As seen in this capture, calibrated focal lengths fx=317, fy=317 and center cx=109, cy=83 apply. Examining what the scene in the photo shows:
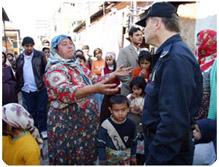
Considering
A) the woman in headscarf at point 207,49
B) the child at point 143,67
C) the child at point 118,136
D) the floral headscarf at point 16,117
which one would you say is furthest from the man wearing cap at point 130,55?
the floral headscarf at point 16,117

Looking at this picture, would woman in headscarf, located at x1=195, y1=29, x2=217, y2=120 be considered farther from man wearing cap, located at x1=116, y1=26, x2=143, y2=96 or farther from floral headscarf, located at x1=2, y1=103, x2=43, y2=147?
floral headscarf, located at x1=2, y1=103, x2=43, y2=147

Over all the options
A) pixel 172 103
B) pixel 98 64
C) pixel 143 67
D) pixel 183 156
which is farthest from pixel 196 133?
pixel 98 64

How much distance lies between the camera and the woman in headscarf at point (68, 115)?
261 centimetres

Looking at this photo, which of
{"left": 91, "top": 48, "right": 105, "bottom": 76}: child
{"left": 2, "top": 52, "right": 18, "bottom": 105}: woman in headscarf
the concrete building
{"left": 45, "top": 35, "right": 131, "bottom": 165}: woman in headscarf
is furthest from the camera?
{"left": 91, "top": 48, "right": 105, "bottom": 76}: child

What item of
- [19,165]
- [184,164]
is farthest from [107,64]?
[184,164]

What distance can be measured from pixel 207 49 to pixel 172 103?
1.50 m

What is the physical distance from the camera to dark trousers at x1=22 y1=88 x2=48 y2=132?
5.33m

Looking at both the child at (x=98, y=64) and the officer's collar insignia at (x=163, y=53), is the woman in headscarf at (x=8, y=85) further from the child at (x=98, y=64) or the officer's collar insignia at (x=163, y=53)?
the officer's collar insignia at (x=163, y=53)

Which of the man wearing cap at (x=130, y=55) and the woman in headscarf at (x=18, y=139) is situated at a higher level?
the man wearing cap at (x=130, y=55)

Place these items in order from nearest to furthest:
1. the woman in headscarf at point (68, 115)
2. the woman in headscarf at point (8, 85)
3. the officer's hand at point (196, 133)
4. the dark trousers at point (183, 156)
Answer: the dark trousers at point (183, 156)
the officer's hand at point (196, 133)
the woman in headscarf at point (68, 115)
the woman in headscarf at point (8, 85)

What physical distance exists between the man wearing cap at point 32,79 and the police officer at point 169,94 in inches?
140

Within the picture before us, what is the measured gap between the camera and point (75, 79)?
2.63 metres

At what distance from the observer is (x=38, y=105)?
5.39 metres

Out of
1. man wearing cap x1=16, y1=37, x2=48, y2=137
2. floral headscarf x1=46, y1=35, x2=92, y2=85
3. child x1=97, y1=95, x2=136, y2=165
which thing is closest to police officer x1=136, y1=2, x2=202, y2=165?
floral headscarf x1=46, y1=35, x2=92, y2=85
